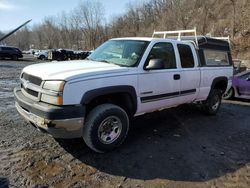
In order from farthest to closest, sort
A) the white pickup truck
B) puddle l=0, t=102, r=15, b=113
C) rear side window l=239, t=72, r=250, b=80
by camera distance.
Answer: rear side window l=239, t=72, r=250, b=80
puddle l=0, t=102, r=15, b=113
the white pickup truck

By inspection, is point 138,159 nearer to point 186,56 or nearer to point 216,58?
point 186,56

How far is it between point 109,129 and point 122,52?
157 centimetres

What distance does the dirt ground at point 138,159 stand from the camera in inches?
153

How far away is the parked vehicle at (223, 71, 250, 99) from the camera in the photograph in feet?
34.2

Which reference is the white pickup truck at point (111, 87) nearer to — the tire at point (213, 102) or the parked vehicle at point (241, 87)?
the tire at point (213, 102)

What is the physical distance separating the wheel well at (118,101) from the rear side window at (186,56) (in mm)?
1667

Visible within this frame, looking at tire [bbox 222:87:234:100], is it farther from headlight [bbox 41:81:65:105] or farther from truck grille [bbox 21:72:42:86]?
headlight [bbox 41:81:65:105]

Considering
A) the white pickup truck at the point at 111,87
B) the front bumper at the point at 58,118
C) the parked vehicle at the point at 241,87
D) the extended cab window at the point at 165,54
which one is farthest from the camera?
the parked vehicle at the point at 241,87

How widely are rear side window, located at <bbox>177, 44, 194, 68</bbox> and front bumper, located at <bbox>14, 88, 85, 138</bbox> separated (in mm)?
2817

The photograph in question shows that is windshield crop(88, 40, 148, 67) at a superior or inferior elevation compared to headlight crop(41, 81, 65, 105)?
superior

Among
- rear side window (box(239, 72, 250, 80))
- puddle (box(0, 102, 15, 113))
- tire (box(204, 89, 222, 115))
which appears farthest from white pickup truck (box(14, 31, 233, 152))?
rear side window (box(239, 72, 250, 80))

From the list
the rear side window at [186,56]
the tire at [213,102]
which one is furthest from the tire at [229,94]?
the rear side window at [186,56]

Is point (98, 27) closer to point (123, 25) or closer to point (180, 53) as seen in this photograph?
point (123, 25)

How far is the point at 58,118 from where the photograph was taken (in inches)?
157
